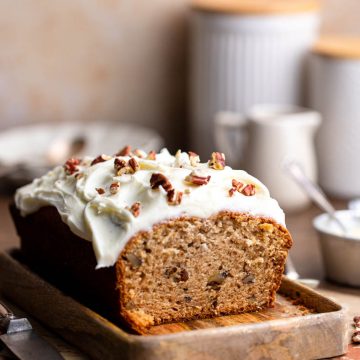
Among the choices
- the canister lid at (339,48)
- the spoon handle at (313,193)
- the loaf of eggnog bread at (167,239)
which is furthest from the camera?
the canister lid at (339,48)

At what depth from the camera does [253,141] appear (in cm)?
266

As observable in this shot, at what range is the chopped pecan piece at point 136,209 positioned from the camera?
1610 millimetres

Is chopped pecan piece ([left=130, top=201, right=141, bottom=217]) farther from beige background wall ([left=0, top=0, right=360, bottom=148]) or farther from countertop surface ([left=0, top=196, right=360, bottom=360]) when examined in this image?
beige background wall ([left=0, top=0, right=360, bottom=148])

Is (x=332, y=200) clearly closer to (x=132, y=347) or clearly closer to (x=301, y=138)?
(x=301, y=138)

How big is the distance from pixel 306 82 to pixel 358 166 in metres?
0.32

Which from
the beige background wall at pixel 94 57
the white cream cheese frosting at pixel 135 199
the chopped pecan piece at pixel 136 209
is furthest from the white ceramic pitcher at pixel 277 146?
the chopped pecan piece at pixel 136 209

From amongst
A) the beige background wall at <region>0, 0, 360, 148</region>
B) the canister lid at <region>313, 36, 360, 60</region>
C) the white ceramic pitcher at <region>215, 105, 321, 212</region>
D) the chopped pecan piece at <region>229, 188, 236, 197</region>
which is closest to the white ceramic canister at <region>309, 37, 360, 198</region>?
the canister lid at <region>313, 36, 360, 60</region>

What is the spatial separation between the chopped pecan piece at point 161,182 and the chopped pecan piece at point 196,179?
0.05m

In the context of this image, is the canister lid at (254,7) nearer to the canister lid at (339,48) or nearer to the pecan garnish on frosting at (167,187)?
the canister lid at (339,48)

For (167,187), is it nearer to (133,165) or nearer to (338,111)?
(133,165)

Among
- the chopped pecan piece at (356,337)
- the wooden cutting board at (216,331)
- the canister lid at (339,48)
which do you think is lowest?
the chopped pecan piece at (356,337)

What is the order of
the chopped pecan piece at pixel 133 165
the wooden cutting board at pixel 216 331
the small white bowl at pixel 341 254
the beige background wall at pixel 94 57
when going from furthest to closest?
the beige background wall at pixel 94 57
the small white bowl at pixel 341 254
the chopped pecan piece at pixel 133 165
the wooden cutting board at pixel 216 331

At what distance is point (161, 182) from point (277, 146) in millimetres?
1034

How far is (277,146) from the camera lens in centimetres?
264
